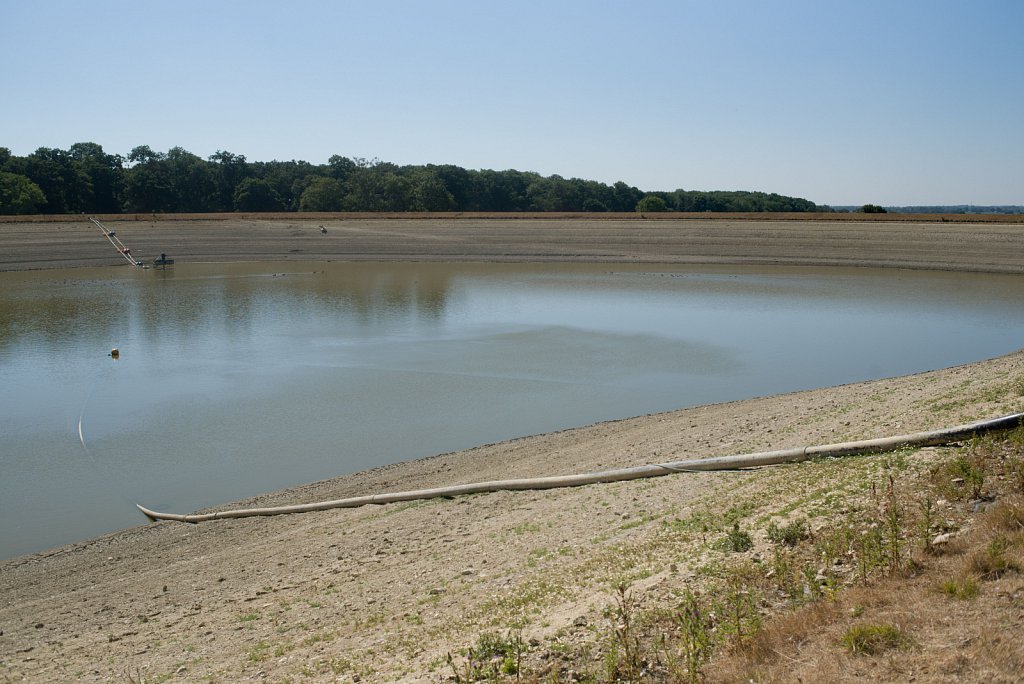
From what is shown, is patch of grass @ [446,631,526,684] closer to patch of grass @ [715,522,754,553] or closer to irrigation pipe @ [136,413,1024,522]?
patch of grass @ [715,522,754,553]

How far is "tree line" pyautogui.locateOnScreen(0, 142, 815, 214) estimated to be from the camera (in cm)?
7031

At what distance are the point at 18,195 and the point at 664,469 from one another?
6647 cm

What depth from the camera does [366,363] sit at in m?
18.9

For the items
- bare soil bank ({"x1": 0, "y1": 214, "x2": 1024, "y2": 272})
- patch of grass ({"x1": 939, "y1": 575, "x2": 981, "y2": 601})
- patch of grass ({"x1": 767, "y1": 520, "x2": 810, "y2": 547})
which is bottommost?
patch of grass ({"x1": 767, "y1": 520, "x2": 810, "y2": 547})

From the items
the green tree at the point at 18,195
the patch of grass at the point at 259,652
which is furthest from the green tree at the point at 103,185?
the patch of grass at the point at 259,652

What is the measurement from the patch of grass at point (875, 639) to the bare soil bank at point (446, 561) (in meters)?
0.10

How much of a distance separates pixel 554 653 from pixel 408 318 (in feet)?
71.7

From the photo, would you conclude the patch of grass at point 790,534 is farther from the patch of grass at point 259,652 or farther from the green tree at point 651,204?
the green tree at point 651,204

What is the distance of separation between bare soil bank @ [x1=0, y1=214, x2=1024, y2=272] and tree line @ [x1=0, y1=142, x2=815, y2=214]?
19011 millimetres

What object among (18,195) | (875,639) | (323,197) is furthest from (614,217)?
(875,639)

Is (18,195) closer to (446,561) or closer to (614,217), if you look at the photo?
(614,217)

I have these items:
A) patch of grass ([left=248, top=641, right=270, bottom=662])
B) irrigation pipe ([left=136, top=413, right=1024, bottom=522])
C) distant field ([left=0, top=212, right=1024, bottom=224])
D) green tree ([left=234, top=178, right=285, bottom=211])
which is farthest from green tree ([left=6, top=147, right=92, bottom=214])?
patch of grass ([left=248, top=641, right=270, bottom=662])

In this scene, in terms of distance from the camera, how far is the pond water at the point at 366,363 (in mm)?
11961

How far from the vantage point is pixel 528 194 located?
89.1 m
